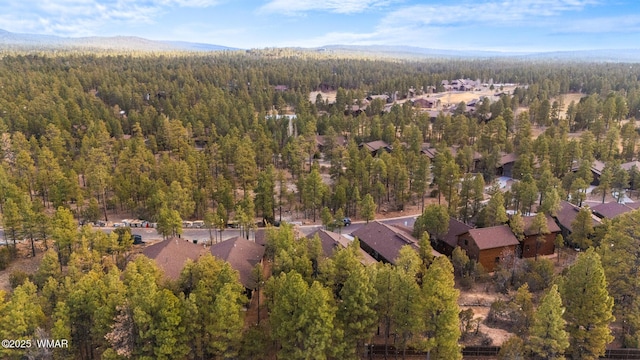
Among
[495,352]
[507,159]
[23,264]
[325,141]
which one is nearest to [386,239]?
[495,352]

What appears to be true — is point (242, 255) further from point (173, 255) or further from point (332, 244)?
point (332, 244)

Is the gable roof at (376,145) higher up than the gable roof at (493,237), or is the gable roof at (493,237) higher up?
the gable roof at (376,145)

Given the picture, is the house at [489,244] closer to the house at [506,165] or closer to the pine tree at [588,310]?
the pine tree at [588,310]

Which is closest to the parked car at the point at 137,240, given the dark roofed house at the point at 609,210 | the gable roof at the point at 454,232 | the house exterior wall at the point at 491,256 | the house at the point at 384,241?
the house at the point at 384,241

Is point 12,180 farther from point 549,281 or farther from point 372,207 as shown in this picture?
point 549,281

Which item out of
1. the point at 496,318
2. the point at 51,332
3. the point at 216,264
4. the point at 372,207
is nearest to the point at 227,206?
the point at 372,207

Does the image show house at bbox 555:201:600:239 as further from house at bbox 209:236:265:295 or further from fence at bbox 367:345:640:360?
house at bbox 209:236:265:295
